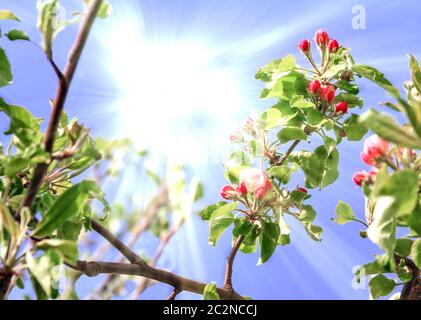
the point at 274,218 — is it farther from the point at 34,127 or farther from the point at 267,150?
the point at 34,127

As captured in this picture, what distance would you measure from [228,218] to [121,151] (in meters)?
0.85

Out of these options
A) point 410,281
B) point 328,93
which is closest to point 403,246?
point 410,281

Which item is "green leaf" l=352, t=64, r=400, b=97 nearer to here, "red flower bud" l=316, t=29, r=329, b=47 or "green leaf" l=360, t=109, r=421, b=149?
"red flower bud" l=316, t=29, r=329, b=47

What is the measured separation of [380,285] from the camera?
6.31 ft

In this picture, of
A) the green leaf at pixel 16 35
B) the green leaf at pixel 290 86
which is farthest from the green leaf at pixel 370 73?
the green leaf at pixel 16 35

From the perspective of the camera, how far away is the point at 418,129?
1153 mm

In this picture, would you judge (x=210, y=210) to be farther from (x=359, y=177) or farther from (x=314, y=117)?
(x=359, y=177)

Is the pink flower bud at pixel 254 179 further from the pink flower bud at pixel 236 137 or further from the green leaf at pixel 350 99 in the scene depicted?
the green leaf at pixel 350 99

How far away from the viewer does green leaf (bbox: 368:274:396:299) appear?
192 cm

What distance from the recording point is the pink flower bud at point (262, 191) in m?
1.89

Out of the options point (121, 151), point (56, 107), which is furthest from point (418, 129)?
point (121, 151)

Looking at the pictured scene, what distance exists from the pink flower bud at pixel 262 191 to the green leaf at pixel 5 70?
0.96 m

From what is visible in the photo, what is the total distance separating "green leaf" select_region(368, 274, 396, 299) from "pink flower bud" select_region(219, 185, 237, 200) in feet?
2.09

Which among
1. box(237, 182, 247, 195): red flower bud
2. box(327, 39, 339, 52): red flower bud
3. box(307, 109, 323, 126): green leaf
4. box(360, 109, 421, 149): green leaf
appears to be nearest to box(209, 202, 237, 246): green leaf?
box(237, 182, 247, 195): red flower bud
